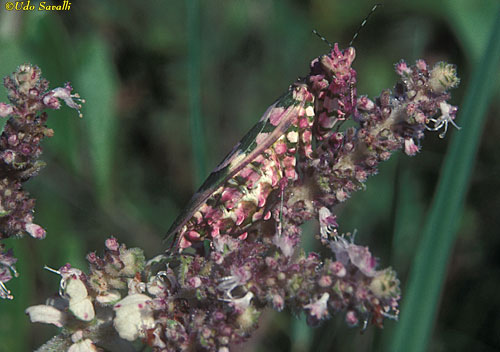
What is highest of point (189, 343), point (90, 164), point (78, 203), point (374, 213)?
point (374, 213)

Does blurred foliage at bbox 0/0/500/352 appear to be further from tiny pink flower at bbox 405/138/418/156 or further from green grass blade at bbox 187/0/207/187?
tiny pink flower at bbox 405/138/418/156

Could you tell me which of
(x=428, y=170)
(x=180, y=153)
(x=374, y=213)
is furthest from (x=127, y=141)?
(x=428, y=170)

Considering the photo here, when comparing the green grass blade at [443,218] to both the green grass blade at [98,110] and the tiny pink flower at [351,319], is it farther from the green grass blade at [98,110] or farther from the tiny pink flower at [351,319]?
the green grass blade at [98,110]

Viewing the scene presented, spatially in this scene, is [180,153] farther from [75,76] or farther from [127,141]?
[75,76]

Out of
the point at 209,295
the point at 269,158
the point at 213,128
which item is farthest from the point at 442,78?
the point at 213,128

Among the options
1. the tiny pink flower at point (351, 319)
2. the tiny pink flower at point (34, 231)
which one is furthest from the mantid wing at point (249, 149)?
the tiny pink flower at point (351, 319)

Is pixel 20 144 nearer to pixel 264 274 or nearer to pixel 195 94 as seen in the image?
pixel 264 274
